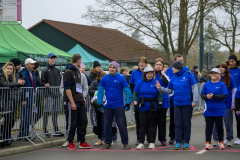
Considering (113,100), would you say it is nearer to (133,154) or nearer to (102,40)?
(133,154)

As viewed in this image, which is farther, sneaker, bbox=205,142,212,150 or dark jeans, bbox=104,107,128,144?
dark jeans, bbox=104,107,128,144

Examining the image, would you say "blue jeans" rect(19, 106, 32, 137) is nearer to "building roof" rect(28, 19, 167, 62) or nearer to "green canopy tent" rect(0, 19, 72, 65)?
"green canopy tent" rect(0, 19, 72, 65)

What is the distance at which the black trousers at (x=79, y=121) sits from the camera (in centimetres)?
830

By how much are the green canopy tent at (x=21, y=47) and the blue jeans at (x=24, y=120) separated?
14.8 feet

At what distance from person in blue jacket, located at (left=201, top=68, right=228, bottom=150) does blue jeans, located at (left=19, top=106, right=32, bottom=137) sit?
13.8 feet

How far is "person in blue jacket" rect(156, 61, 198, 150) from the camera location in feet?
25.9

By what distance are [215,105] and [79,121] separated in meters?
3.22

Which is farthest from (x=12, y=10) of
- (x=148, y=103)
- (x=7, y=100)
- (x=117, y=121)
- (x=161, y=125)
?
(x=161, y=125)

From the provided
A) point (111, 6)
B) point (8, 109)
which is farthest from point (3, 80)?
point (111, 6)

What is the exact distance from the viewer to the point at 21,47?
46.9 ft

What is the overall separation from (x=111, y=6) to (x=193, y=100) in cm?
1453

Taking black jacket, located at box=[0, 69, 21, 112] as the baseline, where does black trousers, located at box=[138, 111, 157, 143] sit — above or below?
below

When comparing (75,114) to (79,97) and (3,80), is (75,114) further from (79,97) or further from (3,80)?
(3,80)

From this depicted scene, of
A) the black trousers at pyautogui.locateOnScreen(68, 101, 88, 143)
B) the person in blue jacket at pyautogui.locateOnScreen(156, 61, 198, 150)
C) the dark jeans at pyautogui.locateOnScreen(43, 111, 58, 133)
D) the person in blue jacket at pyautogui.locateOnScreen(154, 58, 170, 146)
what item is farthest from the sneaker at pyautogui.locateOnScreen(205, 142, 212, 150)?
the dark jeans at pyautogui.locateOnScreen(43, 111, 58, 133)
